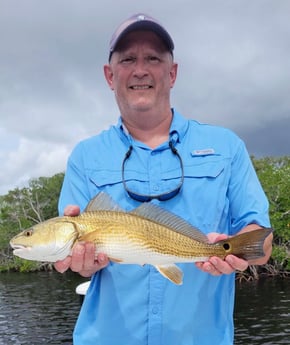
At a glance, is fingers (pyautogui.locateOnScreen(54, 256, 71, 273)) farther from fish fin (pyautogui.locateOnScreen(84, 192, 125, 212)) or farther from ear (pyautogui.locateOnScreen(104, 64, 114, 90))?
ear (pyautogui.locateOnScreen(104, 64, 114, 90))

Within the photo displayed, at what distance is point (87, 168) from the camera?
12.2ft

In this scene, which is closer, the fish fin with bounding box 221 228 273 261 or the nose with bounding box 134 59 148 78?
the fish fin with bounding box 221 228 273 261

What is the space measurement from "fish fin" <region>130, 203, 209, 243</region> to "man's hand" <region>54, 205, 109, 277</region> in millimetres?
413

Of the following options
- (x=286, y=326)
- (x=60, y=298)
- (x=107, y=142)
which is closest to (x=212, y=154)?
(x=107, y=142)

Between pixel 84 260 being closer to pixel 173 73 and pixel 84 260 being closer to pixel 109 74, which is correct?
pixel 109 74

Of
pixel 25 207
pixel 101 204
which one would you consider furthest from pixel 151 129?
pixel 25 207

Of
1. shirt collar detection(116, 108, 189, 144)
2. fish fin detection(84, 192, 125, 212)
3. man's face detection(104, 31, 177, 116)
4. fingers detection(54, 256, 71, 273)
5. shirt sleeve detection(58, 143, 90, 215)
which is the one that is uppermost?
man's face detection(104, 31, 177, 116)

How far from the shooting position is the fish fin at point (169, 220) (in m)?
3.32

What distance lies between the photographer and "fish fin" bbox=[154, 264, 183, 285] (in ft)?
10.6

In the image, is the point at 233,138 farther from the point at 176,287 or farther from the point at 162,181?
the point at 176,287

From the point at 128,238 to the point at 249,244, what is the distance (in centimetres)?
86

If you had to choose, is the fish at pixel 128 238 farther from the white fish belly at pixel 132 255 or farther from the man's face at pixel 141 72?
the man's face at pixel 141 72

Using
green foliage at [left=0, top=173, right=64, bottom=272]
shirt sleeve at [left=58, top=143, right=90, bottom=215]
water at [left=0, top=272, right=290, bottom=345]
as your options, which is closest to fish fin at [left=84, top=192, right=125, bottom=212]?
shirt sleeve at [left=58, top=143, right=90, bottom=215]

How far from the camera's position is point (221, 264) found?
318cm
